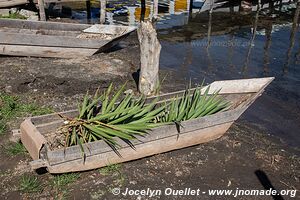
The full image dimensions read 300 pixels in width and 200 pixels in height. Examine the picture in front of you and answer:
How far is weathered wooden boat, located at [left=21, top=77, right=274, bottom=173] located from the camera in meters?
5.28

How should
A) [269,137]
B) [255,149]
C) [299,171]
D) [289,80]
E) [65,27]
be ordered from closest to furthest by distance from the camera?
[299,171], [255,149], [269,137], [289,80], [65,27]

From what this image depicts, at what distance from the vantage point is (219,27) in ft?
62.8

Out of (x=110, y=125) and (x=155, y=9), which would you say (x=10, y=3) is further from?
(x=110, y=125)

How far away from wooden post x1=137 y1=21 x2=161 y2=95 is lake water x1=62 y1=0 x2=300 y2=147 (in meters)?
2.43

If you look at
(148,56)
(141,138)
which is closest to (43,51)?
(148,56)

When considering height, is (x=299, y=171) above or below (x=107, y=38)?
below

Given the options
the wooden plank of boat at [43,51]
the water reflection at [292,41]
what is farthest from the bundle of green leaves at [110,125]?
the water reflection at [292,41]

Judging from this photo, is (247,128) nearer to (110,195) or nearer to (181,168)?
(181,168)

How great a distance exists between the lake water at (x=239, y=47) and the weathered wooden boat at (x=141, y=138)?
67.4 inches

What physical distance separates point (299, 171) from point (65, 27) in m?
10.2

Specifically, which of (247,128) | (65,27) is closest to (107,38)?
(65,27)

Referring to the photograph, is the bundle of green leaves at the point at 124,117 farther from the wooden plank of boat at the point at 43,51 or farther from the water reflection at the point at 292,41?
the water reflection at the point at 292,41

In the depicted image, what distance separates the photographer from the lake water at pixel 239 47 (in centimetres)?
954

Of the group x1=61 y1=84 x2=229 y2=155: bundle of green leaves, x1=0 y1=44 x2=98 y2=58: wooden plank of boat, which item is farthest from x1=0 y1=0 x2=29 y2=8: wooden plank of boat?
x1=61 y1=84 x2=229 y2=155: bundle of green leaves
